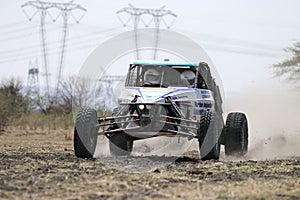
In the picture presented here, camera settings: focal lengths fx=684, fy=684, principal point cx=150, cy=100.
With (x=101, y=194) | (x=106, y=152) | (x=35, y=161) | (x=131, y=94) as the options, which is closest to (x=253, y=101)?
(x=106, y=152)

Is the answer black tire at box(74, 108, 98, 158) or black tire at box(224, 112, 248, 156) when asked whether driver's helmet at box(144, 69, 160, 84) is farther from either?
black tire at box(224, 112, 248, 156)

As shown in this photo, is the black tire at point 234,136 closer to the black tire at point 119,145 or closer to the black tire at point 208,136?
the black tire at point 208,136

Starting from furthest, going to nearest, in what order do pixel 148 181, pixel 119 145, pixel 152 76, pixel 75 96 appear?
pixel 75 96
pixel 119 145
pixel 152 76
pixel 148 181

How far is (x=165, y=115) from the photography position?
1541 cm

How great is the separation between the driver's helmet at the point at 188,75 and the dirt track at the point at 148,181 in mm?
3278

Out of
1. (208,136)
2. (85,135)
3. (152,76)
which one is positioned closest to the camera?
(208,136)

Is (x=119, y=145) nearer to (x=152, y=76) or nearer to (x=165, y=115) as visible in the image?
(x=152, y=76)

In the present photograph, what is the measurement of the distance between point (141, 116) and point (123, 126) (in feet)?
2.06

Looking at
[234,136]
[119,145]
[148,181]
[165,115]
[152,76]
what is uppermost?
[152,76]

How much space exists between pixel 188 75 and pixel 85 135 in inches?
125

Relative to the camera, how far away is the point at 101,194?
29.5ft

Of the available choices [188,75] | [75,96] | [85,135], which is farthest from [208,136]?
[75,96]

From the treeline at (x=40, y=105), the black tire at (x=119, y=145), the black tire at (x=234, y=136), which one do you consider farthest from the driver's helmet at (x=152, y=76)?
the treeline at (x=40, y=105)

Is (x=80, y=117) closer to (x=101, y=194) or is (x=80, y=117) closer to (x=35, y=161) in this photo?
(x=35, y=161)
